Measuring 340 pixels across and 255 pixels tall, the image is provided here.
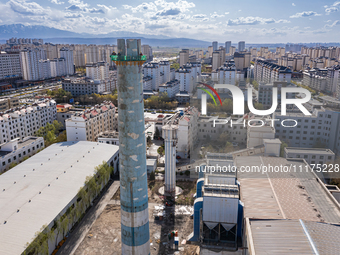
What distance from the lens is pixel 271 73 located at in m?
36.9

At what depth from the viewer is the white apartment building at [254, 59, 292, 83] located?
1305 inches

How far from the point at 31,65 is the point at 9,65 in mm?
3214

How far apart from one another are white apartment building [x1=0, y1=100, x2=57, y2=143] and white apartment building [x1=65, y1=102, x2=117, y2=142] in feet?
13.2

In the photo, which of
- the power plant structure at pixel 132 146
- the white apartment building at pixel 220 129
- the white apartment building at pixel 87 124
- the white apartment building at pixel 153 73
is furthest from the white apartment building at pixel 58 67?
the power plant structure at pixel 132 146

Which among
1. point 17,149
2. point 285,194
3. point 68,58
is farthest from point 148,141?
point 68,58

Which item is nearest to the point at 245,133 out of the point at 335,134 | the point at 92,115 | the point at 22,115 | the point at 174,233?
the point at 335,134

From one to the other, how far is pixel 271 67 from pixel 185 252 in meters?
32.4

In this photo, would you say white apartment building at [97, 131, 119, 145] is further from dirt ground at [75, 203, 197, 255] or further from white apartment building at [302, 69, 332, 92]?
white apartment building at [302, 69, 332, 92]

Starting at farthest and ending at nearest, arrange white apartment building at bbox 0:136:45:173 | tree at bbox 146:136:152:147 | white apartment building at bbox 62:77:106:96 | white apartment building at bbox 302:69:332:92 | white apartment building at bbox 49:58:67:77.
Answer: white apartment building at bbox 49:58:67:77 → white apartment building at bbox 62:77:106:96 → white apartment building at bbox 302:69:332:92 → tree at bbox 146:136:152:147 → white apartment building at bbox 0:136:45:173

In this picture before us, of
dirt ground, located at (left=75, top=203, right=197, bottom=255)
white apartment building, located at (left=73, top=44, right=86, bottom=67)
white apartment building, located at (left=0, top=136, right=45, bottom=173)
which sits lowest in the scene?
dirt ground, located at (left=75, top=203, right=197, bottom=255)

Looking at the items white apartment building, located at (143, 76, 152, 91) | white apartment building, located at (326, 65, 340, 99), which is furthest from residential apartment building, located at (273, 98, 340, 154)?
white apartment building, located at (143, 76, 152, 91)

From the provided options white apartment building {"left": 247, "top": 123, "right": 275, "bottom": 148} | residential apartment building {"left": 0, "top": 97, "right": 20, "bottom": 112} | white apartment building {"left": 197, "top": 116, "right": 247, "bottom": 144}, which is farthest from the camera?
residential apartment building {"left": 0, "top": 97, "right": 20, "bottom": 112}

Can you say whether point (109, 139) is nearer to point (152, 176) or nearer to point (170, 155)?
point (152, 176)

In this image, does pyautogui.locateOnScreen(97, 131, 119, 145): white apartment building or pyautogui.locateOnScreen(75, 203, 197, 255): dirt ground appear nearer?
pyautogui.locateOnScreen(75, 203, 197, 255): dirt ground
